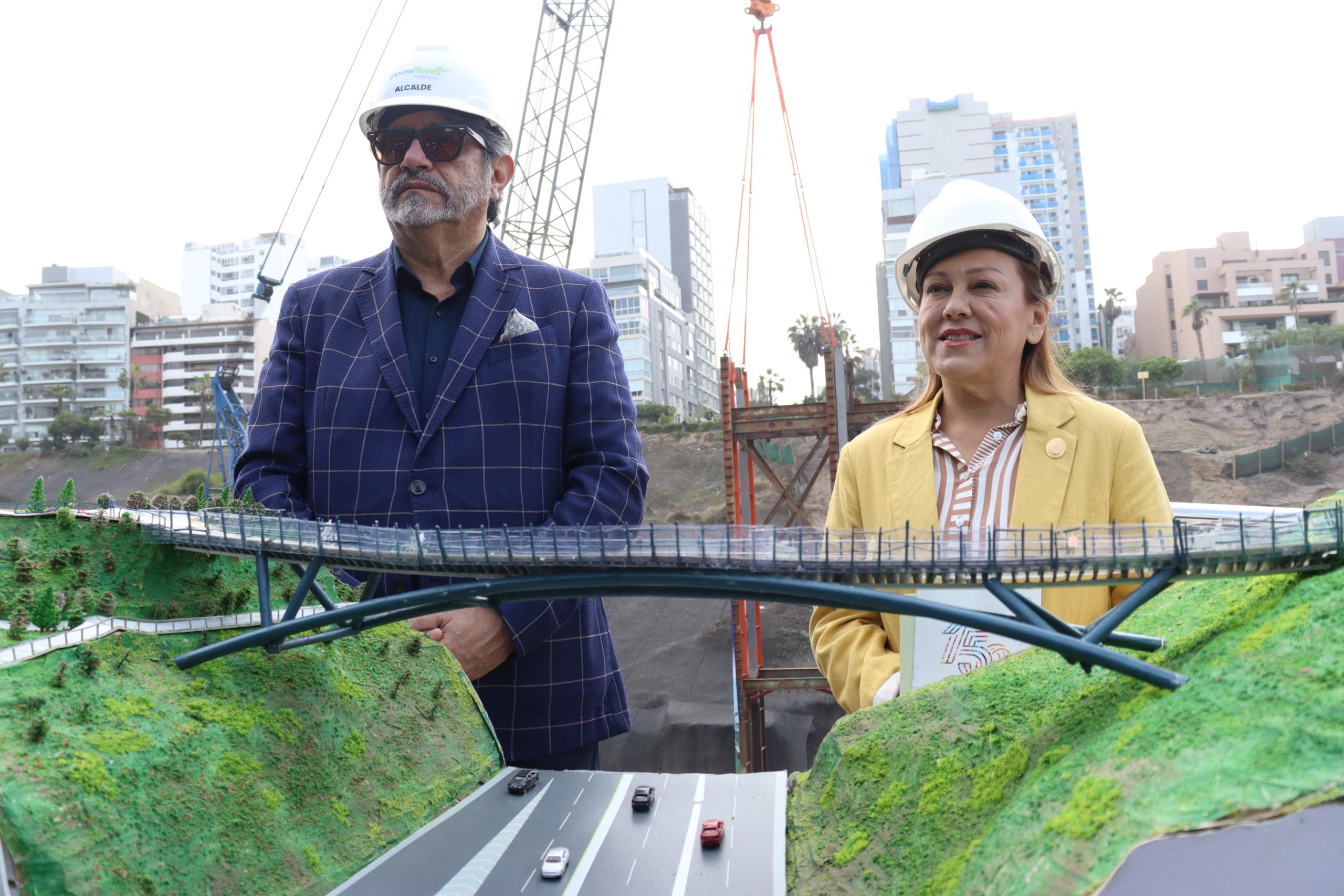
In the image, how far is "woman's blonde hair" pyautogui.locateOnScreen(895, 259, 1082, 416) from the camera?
567 cm

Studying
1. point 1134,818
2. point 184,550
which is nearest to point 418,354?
point 184,550

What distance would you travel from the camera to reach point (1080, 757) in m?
4.38

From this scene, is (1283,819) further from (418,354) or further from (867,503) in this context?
(418,354)

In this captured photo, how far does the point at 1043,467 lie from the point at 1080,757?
69.3 inches

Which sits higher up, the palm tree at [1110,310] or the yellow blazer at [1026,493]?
the palm tree at [1110,310]

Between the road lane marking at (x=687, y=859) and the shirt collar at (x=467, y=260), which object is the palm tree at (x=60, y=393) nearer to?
the shirt collar at (x=467, y=260)

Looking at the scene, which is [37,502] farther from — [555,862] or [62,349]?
[62,349]

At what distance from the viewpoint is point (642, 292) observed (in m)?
124

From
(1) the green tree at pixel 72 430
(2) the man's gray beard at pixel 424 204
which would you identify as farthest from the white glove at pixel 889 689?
(1) the green tree at pixel 72 430

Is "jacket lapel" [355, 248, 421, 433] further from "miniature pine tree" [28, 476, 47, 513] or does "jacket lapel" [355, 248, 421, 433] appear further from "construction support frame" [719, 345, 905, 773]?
"construction support frame" [719, 345, 905, 773]

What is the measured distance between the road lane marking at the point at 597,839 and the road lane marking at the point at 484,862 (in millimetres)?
270

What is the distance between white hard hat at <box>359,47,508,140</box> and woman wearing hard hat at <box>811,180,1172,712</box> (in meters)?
3.10

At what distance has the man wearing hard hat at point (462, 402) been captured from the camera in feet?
20.9

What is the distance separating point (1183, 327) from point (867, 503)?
111016 millimetres
